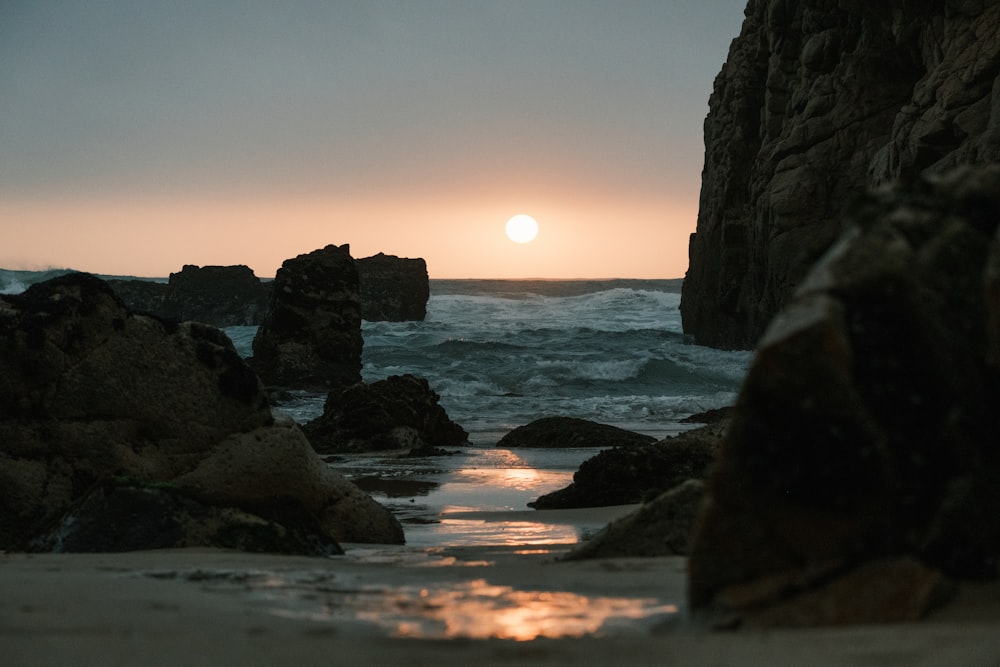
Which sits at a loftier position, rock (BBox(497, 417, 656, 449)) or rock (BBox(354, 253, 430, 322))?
rock (BBox(354, 253, 430, 322))

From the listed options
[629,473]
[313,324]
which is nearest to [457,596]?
[629,473]

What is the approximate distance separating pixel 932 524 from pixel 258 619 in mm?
1757

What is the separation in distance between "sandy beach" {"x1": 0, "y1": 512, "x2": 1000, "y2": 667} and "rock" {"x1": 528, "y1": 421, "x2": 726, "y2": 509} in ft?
15.3

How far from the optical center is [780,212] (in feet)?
106

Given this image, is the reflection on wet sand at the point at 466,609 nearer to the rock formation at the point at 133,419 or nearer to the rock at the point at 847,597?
the rock at the point at 847,597

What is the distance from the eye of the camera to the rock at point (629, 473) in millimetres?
8969

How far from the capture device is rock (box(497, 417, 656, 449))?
48.8 feet

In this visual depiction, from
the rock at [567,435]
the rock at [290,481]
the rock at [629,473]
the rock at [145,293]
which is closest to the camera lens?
the rock at [290,481]

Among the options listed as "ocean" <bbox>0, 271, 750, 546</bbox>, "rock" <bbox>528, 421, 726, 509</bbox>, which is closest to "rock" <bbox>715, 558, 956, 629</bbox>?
"ocean" <bbox>0, 271, 750, 546</bbox>

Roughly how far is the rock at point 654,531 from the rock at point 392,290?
229 ft

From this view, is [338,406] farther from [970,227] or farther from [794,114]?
[794,114]

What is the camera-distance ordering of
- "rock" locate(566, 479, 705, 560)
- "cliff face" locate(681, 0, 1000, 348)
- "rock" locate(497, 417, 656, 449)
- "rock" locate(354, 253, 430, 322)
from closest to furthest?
"rock" locate(566, 479, 705, 560) → "rock" locate(497, 417, 656, 449) → "cliff face" locate(681, 0, 1000, 348) → "rock" locate(354, 253, 430, 322)

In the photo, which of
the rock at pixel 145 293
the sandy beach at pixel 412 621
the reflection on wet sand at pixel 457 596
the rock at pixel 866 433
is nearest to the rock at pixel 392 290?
the rock at pixel 145 293

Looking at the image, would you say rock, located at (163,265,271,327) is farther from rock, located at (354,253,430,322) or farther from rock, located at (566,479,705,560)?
rock, located at (566,479,705,560)
